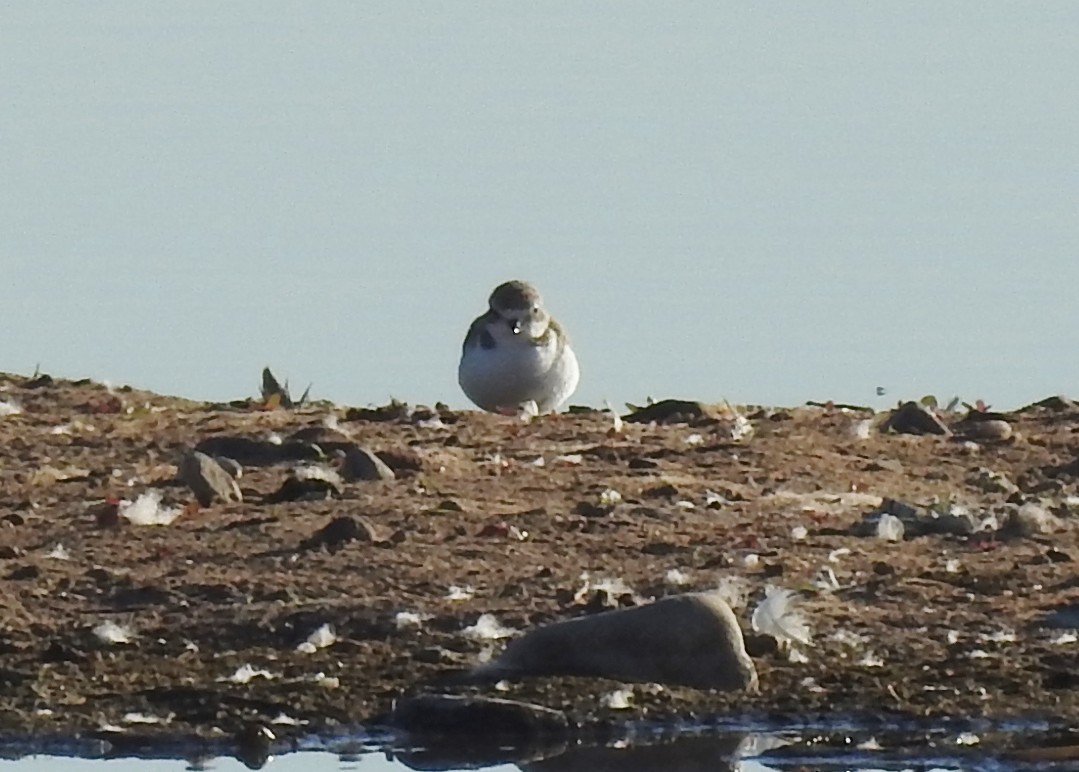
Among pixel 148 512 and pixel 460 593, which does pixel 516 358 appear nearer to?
pixel 148 512

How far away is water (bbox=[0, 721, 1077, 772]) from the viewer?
8695mm

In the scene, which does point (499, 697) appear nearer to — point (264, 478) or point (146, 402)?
point (264, 478)

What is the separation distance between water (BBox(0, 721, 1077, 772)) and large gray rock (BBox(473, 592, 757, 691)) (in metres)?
0.30

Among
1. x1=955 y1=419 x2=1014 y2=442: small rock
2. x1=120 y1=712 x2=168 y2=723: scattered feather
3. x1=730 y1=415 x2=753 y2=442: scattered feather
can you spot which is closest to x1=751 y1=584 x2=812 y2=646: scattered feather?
x1=120 y1=712 x2=168 y2=723: scattered feather

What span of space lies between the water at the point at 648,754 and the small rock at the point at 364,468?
2584 millimetres

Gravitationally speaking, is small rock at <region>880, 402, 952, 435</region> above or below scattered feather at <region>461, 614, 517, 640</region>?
above

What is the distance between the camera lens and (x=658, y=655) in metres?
9.33

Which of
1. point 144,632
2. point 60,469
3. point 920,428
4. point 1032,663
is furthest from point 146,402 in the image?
point 1032,663

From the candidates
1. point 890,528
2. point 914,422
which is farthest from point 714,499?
point 914,422

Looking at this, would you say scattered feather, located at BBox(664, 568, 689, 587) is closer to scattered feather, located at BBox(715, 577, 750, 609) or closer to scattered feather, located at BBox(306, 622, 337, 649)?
scattered feather, located at BBox(715, 577, 750, 609)

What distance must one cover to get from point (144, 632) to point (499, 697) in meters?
1.14

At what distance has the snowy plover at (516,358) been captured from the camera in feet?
48.7

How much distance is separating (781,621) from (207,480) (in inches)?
90.4

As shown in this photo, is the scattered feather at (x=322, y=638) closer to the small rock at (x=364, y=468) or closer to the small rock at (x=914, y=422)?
the small rock at (x=364, y=468)
